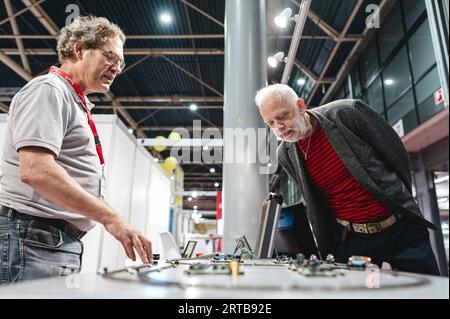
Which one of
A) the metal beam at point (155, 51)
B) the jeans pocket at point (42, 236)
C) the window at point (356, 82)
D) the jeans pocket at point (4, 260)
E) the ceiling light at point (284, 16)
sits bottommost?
the jeans pocket at point (4, 260)

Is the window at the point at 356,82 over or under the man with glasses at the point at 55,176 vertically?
over

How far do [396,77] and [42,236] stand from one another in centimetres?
551

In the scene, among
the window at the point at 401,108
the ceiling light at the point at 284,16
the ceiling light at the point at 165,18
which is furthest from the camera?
the ceiling light at the point at 165,18

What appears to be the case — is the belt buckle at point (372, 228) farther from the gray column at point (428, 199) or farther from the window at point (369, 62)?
the window at point (369, 62)

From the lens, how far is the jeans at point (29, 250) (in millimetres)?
A: 828

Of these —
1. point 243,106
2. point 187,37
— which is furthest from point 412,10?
point 243,106

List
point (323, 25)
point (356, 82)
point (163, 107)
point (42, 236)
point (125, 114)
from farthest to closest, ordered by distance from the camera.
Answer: point (125, 114)
point (163, 107)
point (356, 82)
point (323, 25)
point (42, 236)

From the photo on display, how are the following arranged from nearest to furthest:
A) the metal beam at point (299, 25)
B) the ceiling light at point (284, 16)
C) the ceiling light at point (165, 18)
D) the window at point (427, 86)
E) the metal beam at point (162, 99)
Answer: the metal beam at point (299, 25)
the ceiling light at point (284, 16)
the window at point (427, 86)
the ceiling light at point (165, 18)
the metal beam at point (162, 99)

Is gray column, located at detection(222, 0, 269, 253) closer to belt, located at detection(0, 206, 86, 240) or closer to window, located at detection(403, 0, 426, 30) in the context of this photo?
belt, located at detection(0, 206, 86, 240)

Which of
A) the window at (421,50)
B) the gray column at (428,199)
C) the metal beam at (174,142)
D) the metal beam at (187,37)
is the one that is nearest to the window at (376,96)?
the metal beam at (187,37)

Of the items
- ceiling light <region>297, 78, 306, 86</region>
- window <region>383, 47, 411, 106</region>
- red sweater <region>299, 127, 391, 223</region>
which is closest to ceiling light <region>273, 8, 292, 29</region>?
window <region>383, 47, 411, 106</region>

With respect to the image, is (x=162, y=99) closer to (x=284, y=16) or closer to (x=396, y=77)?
(x=284, y=16)

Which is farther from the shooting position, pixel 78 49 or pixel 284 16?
pixel 284 16

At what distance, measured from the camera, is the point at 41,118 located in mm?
803
